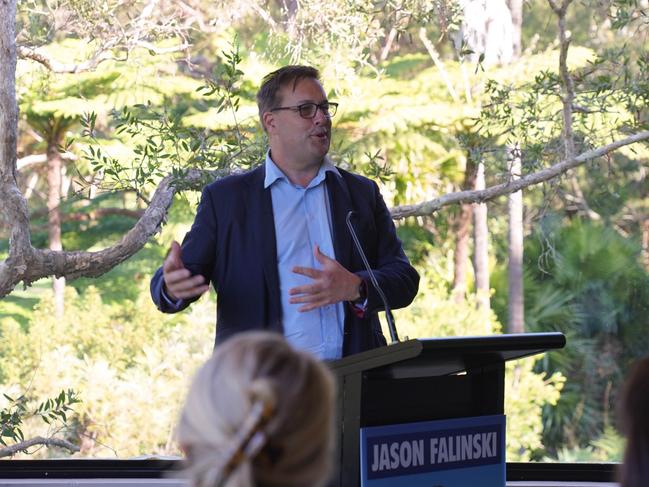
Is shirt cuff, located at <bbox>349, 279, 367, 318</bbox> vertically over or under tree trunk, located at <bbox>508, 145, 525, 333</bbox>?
under

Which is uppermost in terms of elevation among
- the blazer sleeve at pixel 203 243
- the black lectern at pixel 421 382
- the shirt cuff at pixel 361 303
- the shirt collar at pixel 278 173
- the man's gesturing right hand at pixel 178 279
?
the shirt collar at pixel 278 173

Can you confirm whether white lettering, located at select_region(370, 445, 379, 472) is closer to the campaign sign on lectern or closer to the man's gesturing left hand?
the campaign sign on lectern

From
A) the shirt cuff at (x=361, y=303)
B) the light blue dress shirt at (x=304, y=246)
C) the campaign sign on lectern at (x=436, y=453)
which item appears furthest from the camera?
the light blue dress shirt at (x=304, y=246)

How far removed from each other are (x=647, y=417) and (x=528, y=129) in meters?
4.17

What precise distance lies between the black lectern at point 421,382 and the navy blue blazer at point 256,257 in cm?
33

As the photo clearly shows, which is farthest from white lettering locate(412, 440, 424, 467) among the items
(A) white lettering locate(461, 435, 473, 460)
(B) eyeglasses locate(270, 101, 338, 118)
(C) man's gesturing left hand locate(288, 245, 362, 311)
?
(B) eyeglasses locate(270, 101, 338, 118)

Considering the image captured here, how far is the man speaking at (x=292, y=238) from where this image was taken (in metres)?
2.57

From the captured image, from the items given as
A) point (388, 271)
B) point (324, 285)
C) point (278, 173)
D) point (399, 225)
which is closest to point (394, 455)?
point (324, 285)

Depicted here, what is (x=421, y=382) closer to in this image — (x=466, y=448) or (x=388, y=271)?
(x=466, y=448)

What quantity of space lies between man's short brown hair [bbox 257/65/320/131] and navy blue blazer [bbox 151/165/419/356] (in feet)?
0.58

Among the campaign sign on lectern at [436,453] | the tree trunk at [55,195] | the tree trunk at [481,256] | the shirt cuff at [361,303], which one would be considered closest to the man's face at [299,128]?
the shirt cuff at [361,303]

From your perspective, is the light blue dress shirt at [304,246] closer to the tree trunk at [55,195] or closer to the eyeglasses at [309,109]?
the eyeglasses at [309,109]

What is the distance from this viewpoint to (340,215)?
8.84 feet

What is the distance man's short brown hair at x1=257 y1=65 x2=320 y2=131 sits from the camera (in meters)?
2.74
